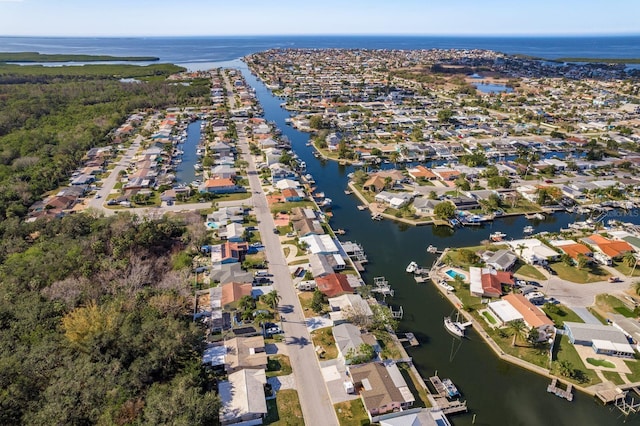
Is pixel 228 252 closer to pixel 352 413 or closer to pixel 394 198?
pixel 352 413

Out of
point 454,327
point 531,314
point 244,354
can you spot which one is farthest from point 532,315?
point 244,354

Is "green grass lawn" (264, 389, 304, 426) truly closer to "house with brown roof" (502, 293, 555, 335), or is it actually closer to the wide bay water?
the wide bay water

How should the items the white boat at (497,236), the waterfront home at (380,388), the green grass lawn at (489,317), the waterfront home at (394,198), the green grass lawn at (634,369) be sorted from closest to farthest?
the waterfront home at (380,388) → the green grass lawn at (634,369) → the green grass lawn at (489,317) → the white boat at (497,236) → the waterfront home at (394,198)

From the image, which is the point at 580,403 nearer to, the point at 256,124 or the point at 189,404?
the point at 189,404

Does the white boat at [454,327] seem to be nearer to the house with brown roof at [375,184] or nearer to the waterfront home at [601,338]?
the waterfront home at [601,338]

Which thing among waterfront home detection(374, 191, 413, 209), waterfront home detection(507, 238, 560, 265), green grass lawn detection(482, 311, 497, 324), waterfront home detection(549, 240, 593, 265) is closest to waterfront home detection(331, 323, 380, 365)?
green grass lawn detection(482, 311, 497, 324)

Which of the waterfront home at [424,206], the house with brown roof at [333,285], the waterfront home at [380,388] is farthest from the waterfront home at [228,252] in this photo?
the waterfront home at [424,206]

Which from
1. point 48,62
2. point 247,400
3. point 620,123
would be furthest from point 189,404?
point 48,62
